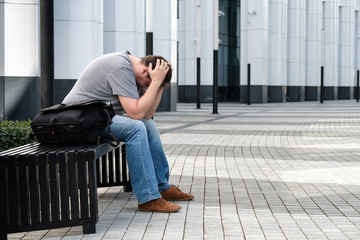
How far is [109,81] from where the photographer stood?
17.2ft

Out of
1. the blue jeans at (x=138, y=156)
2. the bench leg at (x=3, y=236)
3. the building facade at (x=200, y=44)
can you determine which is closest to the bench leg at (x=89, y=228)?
the bench leg at (x=3, y=236)

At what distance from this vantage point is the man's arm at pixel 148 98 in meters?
5.23

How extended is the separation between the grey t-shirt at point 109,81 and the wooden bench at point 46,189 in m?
0.86

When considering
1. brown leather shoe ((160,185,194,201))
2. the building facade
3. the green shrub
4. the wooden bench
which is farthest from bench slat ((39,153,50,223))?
the building facade

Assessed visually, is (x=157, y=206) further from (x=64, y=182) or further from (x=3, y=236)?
(x=3, y=236)

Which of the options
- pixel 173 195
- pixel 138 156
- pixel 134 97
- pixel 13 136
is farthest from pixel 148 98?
pixel 13 136

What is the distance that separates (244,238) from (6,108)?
9.67 meters

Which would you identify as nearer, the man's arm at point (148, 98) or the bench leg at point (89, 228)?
the bench leg at point (89, 228)

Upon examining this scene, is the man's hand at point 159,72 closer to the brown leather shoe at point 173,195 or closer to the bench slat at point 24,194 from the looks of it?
the brown leather shoe at point 173,195

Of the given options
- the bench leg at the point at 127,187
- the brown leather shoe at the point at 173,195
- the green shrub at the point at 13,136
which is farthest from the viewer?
the green shrub at the point at 13,136

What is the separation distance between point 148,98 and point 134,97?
0.12m

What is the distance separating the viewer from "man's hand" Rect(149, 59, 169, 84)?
5.24 meters

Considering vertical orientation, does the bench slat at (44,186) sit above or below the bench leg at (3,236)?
above

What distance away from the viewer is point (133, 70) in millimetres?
5344
